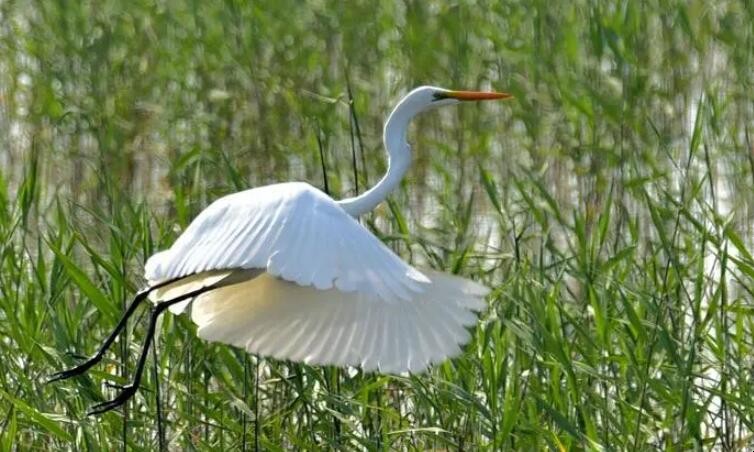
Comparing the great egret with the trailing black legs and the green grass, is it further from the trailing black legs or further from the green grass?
the green grass

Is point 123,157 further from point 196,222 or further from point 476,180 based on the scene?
point 196,222

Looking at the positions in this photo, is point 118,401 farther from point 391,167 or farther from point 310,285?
point 391,167

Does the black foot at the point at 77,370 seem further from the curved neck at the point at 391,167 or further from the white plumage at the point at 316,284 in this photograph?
the curved neck at the point at 391,167

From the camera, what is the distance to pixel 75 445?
3410 mm

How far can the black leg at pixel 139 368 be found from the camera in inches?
130

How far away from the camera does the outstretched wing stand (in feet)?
9.55

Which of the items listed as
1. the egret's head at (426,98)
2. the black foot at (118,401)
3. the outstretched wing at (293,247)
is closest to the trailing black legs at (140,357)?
the black foot at (118,401)

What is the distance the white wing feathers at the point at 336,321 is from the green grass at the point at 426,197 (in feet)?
0.33

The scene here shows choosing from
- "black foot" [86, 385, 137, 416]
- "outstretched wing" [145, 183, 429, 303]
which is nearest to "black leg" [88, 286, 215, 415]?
"black foot" [86, 385, 137, 416]

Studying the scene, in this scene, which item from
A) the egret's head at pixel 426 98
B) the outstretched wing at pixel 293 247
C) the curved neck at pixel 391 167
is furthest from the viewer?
the egret's head at pixel 426 98

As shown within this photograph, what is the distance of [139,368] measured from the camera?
3.31m

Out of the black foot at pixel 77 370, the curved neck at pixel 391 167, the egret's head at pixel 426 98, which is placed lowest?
the black foot at pixel 77 370

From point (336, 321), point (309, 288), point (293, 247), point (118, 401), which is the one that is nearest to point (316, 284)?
point (293, 247)

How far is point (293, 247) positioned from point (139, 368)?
49cm
